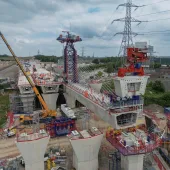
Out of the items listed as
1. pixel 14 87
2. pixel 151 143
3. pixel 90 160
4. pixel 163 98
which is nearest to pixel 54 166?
pixel 90 160

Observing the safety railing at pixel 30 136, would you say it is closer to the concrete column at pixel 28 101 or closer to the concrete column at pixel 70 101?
the concrete column at pixel 70 101

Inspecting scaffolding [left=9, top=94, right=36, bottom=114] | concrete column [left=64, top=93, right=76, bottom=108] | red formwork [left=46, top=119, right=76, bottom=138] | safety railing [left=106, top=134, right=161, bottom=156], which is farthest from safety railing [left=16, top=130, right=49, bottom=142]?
scaffolding [left=9, top=94, right=36, bottom=114]

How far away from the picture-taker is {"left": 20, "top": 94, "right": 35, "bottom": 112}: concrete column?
50978 mm

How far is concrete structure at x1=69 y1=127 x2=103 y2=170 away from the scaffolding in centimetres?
2626

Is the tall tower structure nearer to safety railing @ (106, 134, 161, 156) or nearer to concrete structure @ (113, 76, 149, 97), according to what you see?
concrete structure @ (113, 76, 149, 97)

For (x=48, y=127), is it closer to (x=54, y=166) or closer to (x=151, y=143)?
(x=54, y=166)

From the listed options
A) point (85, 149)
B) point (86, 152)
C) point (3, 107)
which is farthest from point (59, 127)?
point (3, 107)

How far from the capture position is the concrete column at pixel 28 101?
167 ft

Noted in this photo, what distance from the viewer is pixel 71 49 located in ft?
169

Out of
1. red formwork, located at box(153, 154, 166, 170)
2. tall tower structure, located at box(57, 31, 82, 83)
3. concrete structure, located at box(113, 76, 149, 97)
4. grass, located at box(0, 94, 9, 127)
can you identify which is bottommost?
red formwork, located at box(153, 154, 166, 170)

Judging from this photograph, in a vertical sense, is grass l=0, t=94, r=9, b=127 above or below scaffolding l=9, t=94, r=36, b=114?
below

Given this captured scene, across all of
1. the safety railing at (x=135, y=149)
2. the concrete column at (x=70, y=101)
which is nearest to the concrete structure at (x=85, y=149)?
the safety railing at (x=135, y=149)

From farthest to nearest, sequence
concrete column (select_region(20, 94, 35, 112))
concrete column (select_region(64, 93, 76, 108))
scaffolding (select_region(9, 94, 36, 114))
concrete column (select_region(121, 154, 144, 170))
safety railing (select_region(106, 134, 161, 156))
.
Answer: concrete column (select_region(20, 94, 35, 112)), scaffolding (select_region(9, 94, 36, 114)), concrete column (select_region(64, 93, 76, 108)), concrete column (select_region(121, 154, 144, 170)), safety railing (select_region(106, 134, 161, 156))

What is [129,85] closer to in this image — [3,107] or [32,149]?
[32,149]
